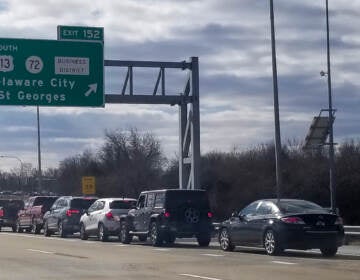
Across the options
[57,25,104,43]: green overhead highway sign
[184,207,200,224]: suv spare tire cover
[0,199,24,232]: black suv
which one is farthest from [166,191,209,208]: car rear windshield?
[0,199,24,232]: black suv

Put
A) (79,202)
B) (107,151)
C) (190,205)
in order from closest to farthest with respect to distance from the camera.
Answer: (190,205), (79,202), (107,151)

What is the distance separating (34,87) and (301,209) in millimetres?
11797

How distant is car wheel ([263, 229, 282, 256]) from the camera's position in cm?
2264

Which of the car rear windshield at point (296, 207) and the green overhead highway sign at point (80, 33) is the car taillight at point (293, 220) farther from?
the green overhead highway sign at point (80, 33)

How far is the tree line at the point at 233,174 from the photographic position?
52.8m

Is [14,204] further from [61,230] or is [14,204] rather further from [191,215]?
[191,215]

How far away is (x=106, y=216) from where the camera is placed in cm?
3253

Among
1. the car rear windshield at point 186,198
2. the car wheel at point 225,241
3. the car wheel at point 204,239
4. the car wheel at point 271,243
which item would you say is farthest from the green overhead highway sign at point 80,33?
the car wheel at point 271,243

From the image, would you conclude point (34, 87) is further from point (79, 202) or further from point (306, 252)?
point (306, 252)

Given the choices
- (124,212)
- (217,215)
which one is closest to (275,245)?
(124,212)

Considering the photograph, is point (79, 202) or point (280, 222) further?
point (79, 202)

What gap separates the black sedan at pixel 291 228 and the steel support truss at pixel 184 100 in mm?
9685

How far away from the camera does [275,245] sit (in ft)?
74.4

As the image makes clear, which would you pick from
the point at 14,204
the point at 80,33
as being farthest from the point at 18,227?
the point at 80,33
